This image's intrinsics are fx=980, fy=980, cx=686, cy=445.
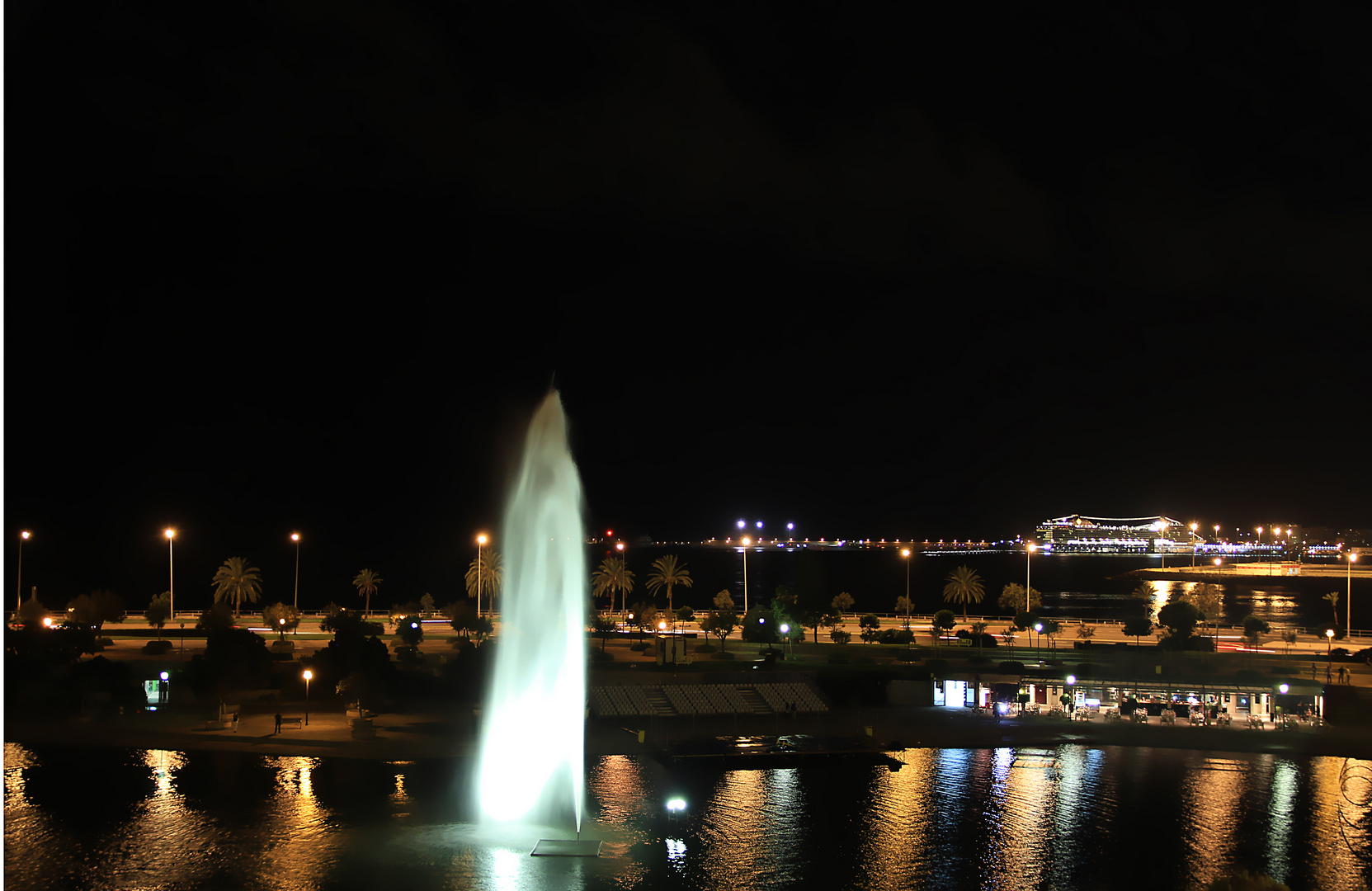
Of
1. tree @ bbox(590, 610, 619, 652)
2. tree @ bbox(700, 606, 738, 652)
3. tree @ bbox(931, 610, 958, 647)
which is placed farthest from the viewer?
tree @ bbox(590, 610, 619, 652)

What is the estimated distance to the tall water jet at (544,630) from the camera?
1051 inches

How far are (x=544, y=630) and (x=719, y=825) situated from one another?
705 centimetres

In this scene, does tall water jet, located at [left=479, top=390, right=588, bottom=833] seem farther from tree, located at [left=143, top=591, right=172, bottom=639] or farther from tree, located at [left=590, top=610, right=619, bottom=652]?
tree, located at [left=143, top=591, right=172, bottom=639]

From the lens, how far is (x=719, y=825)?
2541cm

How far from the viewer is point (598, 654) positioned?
4894cm

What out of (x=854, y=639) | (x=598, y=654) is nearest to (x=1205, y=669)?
(x=854, y=639)

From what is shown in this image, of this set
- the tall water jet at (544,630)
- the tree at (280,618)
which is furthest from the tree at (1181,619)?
the tree at (280,618)

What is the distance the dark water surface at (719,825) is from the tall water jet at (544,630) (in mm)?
1464

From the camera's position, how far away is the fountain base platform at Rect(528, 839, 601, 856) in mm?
22703

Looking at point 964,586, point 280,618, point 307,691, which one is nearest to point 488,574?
point 280,618

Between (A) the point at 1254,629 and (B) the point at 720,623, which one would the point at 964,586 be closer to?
(A) the point at 1254,629

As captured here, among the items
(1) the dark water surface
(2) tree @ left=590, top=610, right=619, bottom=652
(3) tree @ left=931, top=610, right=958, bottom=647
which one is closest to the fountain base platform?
(1) the dark water surface

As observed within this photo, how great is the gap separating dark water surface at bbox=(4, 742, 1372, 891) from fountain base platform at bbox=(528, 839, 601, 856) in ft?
1.10

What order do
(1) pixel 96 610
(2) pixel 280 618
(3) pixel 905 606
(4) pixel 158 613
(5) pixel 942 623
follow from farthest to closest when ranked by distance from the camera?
(3) pixel 905 606
(5) pixel 942 623
(2) pixel 280 618
(4) pixel 158 613
(1) pixel 96 610
